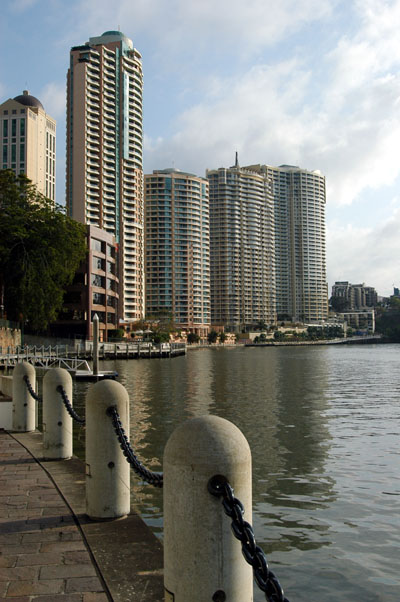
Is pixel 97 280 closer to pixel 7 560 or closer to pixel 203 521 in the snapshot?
pixel 7 560

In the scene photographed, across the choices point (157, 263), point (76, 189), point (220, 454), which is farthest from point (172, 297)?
point (220, 454)

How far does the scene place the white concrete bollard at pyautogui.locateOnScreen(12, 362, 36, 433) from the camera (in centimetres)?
1184

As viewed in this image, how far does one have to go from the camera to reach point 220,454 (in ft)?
10.8

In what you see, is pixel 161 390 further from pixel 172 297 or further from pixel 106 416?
pixel 172 297

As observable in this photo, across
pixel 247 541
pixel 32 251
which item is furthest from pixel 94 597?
pixel 32 251

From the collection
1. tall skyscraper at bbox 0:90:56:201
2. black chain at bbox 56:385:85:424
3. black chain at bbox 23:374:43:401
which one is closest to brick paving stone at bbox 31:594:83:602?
black chain at bbox 56:385:85:424

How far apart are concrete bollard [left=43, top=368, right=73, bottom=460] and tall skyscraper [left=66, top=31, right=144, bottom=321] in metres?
139

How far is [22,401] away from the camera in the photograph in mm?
12141

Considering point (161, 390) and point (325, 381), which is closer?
point (161, 390)

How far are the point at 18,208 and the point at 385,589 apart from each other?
53.3 m

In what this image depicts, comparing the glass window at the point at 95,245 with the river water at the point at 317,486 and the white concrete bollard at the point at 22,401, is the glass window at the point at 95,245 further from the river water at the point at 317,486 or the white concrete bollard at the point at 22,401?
the white concrete bollard at the point at 22,401

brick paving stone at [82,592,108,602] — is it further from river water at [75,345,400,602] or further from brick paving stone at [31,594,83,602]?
river water at [75,345,400,602]

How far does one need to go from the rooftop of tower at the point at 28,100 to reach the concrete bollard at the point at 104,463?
191783 millimetres

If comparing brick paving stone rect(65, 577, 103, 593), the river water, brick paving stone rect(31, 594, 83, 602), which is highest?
brick paving stone rect(31, 594, 83, 602)
